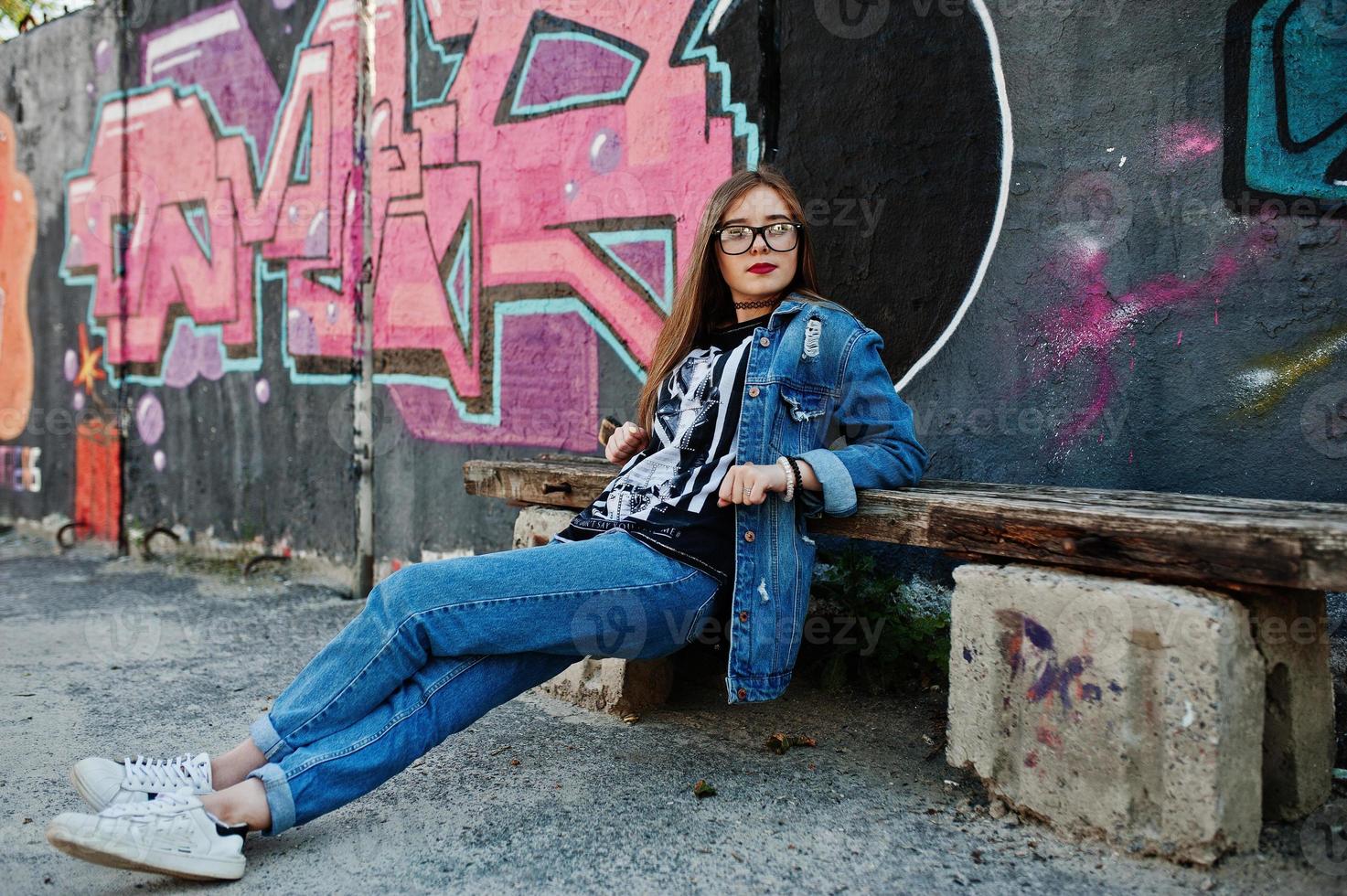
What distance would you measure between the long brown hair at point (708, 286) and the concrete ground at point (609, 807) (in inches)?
38.5

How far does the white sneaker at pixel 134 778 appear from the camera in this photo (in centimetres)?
203

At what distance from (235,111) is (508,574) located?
4.63 metres

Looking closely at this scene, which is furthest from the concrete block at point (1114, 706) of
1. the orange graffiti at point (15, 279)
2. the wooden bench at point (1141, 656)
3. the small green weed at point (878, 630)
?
the orange graffiti at point (15, 279)

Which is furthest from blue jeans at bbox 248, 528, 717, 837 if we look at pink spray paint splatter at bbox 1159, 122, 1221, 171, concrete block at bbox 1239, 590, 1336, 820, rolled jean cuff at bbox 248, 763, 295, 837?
pink spray paint splatter at bbox 1159, 122, 1221, 171

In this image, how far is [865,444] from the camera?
2441 millimetres

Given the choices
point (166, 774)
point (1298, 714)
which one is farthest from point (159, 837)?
point (1298, 714)

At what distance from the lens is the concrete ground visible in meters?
2.01

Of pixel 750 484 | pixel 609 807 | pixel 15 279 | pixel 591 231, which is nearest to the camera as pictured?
pixel 750 484

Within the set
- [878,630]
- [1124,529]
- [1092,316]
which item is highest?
[1092,316]

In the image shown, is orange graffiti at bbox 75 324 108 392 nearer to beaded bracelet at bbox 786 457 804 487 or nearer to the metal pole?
the metal pole

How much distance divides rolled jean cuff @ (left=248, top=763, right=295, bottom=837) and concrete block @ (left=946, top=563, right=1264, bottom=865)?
149 cm

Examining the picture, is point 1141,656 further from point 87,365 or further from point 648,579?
point 87,365

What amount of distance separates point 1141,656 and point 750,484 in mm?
884

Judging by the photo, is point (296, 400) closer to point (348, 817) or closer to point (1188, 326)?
point (348, 817)
